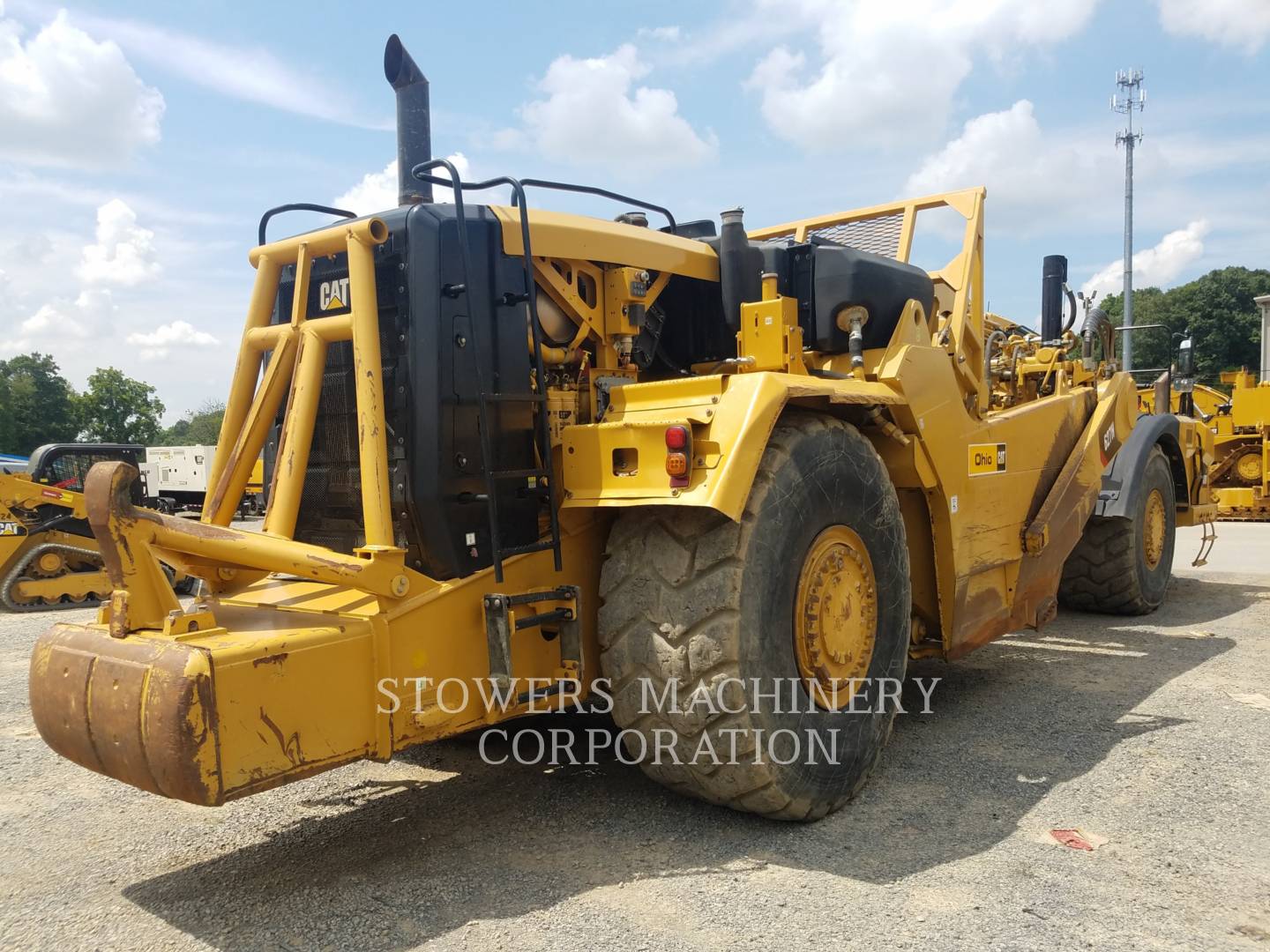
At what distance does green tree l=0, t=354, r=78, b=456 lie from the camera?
5803 centimetres

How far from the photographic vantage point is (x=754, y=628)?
11.5 feet

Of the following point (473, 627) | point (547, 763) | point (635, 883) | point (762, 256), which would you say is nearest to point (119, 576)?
point (473, 627)

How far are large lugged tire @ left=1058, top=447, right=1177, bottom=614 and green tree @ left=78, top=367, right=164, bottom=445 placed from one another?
5828 centimetres

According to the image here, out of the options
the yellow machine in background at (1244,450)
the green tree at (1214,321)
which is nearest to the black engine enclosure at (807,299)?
the yellow machine in background at (1244,450)

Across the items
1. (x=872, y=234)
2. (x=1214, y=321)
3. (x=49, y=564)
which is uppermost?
(x=1214, y=321)

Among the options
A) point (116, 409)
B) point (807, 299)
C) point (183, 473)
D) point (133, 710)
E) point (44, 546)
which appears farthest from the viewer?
point (116, 409)

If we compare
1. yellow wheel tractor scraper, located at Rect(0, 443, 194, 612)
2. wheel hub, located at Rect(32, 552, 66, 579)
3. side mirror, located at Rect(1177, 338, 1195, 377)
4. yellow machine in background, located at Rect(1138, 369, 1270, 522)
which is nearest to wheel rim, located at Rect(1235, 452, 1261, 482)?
yellow machine in background, located at Rect(1138, 369, 1270, 522)

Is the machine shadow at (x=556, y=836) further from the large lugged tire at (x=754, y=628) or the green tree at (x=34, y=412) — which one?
the green tree at (x=34, y=412)

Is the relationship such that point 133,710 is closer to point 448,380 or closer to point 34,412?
point 448,380

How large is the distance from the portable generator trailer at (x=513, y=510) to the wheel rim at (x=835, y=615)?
1 cm

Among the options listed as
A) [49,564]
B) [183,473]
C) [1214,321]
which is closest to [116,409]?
[183,473]

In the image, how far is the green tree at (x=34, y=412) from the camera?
58.0m

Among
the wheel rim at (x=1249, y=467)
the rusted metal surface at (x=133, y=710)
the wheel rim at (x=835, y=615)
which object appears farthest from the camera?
the wheel rim at (x=1249, y=467)

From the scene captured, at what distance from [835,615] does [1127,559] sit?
4.92 metres
